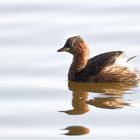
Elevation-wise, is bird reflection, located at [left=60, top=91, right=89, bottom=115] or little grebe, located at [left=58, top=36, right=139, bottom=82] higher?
little grebe, located at [left=58, top=36, right=139, bottom=82]

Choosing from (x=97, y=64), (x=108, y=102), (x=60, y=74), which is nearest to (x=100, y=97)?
(x=108, y=102)

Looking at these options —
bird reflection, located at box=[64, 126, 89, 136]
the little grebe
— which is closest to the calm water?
bird reflection, located at box=[64, 126, 89, 136]

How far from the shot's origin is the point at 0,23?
44.7ft

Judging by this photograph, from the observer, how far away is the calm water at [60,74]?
31.3 ft

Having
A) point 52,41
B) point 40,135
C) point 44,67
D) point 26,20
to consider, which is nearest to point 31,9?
point 26,20

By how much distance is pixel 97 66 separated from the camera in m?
11.9

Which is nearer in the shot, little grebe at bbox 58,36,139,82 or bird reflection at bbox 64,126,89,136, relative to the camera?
bird reflection at bbox 64,126,89,136

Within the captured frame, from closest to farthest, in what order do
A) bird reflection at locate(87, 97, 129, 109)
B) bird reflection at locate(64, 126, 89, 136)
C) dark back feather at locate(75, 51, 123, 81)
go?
bird reflection at locate(64, 126, 89, 136), bird reflection at locate(87, 97, 129, 109), dark back feather at locate(75, 51, 123, 81)

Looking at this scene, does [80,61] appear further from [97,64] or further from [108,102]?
[108,102]

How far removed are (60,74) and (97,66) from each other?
55 cm

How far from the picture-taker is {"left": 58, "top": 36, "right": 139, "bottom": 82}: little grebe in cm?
1180

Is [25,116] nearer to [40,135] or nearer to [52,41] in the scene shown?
[40,135]

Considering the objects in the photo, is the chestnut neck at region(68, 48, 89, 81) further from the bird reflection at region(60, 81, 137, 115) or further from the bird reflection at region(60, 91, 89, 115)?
the bird reflection at region(60, 91, 89, 115)

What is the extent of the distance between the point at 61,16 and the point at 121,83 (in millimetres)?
2594
